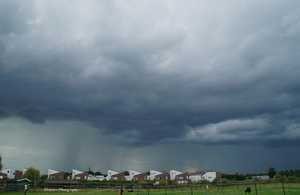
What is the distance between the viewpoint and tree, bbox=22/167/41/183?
82.9 m

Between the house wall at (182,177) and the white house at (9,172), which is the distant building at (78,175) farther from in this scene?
the house wall at (182,177)

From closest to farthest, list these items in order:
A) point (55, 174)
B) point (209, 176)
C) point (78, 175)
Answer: point (209, 176), point (78, 175), point (55, 174)

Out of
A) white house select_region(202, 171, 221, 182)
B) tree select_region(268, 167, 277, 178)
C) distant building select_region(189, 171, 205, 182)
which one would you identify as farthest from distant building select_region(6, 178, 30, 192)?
tree select_region(268, 167, 277, 178)

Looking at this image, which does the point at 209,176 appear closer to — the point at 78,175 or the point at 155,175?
the point at 155,175

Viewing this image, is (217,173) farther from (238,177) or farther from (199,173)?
(238,177)

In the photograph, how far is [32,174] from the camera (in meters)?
83.9

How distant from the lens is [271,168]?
6230 inches

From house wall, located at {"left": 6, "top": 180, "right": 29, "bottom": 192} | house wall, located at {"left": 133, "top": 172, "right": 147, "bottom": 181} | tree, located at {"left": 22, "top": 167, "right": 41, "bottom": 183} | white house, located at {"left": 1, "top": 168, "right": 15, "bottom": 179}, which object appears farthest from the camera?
white house, located at {"left": 1, "top": 168, "right": 15, "bottom": 179}

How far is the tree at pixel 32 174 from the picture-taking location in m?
82.9

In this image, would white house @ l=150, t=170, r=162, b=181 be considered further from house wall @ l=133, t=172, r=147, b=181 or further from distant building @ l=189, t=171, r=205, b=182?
distant building @ l=189, t=171, r=205, b=182

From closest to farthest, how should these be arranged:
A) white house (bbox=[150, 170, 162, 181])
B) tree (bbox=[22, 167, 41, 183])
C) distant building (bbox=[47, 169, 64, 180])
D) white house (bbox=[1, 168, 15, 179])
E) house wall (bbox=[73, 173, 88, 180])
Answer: tree (bbox=[22, 167, 41, 183]) < house wall (bbox=[73, 173, 88, 180]) < distant building (bbox=[47, 169, 64, 180]) < white house (bbox=[150, 170, 162, 181]) < white house (bbox=[1, 168, 15, 179])

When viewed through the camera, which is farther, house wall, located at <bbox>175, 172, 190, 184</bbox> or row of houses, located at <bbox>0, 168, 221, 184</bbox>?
house wall, located at <bbox>175, 172, 190, 184</bbox>

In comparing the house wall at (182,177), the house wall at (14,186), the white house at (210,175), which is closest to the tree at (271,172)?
the white house at (210,175)

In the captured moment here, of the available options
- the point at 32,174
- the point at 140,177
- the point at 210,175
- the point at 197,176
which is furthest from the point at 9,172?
the point at 210,175
